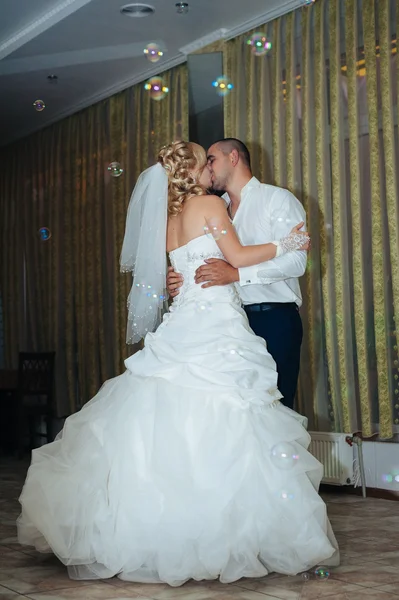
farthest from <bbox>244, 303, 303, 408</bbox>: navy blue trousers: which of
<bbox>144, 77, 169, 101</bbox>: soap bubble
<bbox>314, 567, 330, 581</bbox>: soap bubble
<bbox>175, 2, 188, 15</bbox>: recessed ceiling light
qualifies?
<bbox>144, 77, 169, 101</bbox>: soap bubble

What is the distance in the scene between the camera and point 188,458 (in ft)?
9.17

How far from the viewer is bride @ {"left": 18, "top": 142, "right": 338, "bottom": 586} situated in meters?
2.70

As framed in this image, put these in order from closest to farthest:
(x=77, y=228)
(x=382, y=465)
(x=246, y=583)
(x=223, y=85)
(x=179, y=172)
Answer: (x=246, y=583), (x=179, y=172), (x=382, y=465), (x=223, y=85), (x=77, y=228)

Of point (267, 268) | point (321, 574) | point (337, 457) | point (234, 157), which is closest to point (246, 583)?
point (321, 574)

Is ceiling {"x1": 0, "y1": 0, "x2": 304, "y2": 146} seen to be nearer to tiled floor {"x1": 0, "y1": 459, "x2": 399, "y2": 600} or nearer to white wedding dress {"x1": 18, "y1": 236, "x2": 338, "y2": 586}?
white wedding dress {"x1": 18, "y1": 236, "x2": 338, "y2": 586}

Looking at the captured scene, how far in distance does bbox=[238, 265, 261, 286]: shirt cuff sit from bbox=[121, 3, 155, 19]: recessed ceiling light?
268cm

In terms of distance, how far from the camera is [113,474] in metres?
2.82

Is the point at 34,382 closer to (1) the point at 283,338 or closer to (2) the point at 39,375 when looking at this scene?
(2) the point at 39,375

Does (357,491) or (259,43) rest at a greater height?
(259,43)

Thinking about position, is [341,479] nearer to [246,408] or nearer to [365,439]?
[365,439]

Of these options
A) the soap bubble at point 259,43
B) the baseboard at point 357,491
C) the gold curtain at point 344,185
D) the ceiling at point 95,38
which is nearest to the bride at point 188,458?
the gold curtain at point 344,185

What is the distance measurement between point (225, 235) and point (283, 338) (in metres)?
0.59

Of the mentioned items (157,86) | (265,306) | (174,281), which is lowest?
(265,306)

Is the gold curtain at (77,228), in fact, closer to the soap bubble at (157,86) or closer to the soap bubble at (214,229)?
the soap bubble at (157,86)
